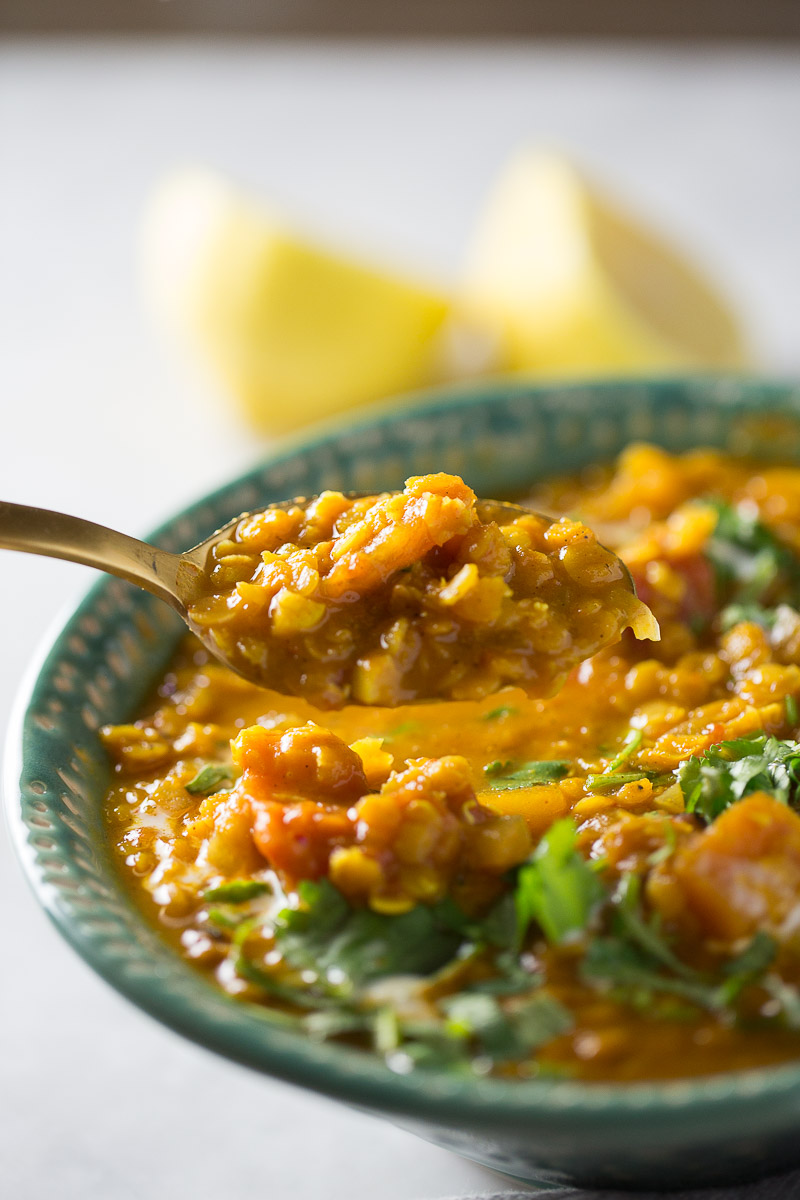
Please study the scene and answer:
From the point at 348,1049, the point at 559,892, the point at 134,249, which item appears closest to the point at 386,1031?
the point at 348,1049

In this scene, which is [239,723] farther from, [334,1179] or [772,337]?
[772,337]

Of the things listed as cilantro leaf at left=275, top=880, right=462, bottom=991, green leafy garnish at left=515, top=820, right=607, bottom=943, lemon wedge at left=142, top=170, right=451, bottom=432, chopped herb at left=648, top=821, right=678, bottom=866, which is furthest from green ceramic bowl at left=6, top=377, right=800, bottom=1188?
lemon wedge at left=142, top=170, right=451, bottom=432

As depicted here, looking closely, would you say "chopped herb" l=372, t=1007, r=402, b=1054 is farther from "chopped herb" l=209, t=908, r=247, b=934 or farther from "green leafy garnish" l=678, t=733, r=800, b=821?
"green leafy garnish" l=678, t=733, r=800, b=821

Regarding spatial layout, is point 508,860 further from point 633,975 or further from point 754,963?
point 754,963

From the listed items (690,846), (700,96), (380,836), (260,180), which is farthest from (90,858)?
(700,96)

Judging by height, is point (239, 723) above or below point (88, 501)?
below

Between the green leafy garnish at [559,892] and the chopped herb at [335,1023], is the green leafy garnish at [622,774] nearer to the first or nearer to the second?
the green leafy garnish at [559,892]
